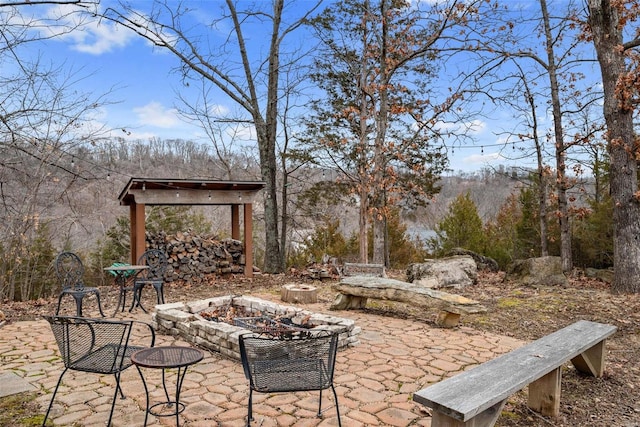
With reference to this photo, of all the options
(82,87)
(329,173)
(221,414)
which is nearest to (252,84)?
(329,173)

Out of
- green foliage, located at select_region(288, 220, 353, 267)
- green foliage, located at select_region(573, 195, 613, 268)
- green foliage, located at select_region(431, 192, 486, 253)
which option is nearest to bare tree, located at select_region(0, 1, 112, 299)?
green foliage, located at select_region(288, 220, 353, 267)

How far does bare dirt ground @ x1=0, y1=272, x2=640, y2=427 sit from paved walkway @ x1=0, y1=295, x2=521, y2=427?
2.16ft

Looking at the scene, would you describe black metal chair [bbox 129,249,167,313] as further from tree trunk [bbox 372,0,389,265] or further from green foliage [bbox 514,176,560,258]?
green foliage [bbox 514,176,560,258]

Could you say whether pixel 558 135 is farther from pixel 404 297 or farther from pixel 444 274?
pixel 404 297

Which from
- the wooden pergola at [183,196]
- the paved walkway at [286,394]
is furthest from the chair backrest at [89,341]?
the wooden pergola at [183,196]

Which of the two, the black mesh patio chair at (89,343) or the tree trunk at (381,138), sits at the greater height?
the tree trunk at (381,138)

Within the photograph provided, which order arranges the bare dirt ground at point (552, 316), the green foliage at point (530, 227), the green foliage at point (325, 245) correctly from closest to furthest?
the bare dirt ground at point (552, 316) → the green foliage at point (530, 227) → the green foliage at point (325, 245)

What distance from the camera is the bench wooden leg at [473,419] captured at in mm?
2188

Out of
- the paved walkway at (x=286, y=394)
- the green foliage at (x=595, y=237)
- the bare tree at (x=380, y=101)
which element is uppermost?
the bare tree at (x=380, y=101)

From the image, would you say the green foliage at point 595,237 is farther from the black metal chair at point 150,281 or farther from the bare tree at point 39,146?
the bare tree at point 39,146

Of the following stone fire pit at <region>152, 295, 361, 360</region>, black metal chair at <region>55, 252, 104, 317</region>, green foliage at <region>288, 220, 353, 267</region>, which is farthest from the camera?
green foliage at <region>288, 220, 353, 267</region>

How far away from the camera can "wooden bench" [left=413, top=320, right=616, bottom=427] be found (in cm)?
219

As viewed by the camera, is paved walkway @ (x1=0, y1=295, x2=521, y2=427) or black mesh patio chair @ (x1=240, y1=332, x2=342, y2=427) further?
paved walkway @ (x1=0, y1=295, x2=521, y2=427)

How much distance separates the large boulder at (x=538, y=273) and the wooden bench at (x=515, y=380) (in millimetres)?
4680
